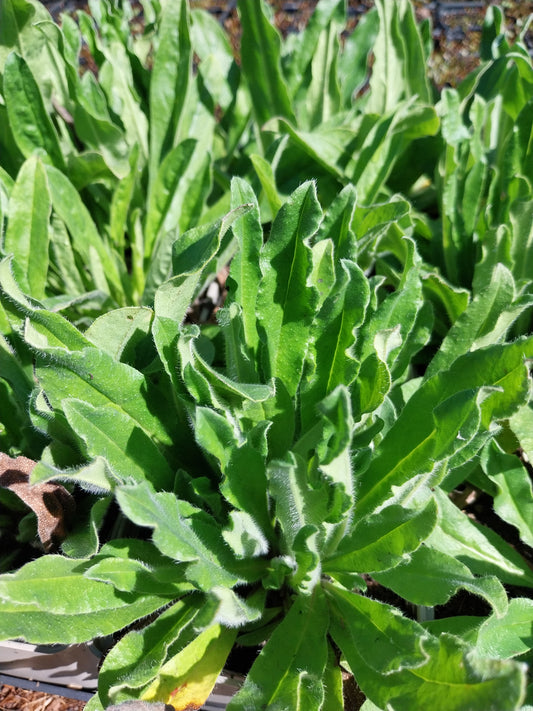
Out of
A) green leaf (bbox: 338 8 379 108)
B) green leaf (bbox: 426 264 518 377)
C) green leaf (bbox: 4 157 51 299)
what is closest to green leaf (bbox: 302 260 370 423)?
green leaf (bbox: 426 264 518 377)

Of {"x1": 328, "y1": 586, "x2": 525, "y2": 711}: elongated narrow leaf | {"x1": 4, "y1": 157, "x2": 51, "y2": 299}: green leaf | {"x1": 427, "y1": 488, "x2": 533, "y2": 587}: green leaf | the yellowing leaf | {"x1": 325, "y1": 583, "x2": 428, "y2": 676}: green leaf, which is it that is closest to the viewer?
{"x1": 328, "y1": 586, "x2": 525, "y2": 711}: elongated narrow leaf

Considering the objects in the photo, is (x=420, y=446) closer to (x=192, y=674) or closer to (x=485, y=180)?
(x=192, y=674)

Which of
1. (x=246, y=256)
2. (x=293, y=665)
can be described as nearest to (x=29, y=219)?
(x=246, y=256)

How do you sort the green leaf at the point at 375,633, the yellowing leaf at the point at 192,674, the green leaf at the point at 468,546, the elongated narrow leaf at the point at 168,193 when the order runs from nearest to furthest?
the green leaf at the point at 375,633 < the yellowing leaf at the point at 192,674 < the green leaf at the point at 468,546 < the elongated narrow leaf at the point at 168,193

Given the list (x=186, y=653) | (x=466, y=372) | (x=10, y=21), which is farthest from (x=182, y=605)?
(x=10, y=21)

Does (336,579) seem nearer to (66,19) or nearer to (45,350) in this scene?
(45,350)

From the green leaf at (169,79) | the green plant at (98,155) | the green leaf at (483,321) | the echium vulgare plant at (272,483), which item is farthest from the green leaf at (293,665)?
the green leaf at (169,79)

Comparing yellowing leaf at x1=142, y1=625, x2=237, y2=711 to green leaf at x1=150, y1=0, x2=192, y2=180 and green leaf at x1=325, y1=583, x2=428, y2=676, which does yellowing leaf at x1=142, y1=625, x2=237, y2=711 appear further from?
green leaf at x1=150, y1=0, x2=192, y2=180

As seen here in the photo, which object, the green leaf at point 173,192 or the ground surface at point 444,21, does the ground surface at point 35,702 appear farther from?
the ground surface at point 444,21
